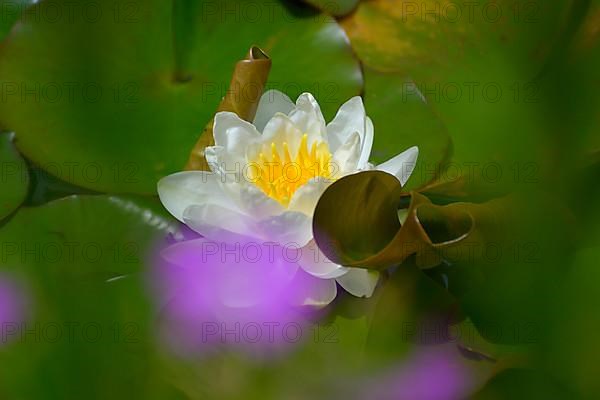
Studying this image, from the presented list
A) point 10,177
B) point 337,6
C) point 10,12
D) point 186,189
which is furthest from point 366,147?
point 10,12

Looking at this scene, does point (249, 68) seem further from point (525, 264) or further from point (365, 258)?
point (525, 264)

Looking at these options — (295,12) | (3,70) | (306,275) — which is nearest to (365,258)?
(306,275)

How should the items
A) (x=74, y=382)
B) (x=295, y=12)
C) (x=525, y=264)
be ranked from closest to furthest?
1. (x=74, y=382)
2. (x=525, y=264)
3. (x=295, y=12)

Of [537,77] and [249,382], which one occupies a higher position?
[537,77]

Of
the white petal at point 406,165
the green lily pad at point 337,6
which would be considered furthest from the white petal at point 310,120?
the green lily pad at point 337,6

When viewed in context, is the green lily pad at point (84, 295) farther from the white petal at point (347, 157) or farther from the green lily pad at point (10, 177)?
the white petal at point (347, 157)

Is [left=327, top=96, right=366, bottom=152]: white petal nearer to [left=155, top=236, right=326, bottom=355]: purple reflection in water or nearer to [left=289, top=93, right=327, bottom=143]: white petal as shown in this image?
[left=289, top=93, right=327, bottom=143]: white petal

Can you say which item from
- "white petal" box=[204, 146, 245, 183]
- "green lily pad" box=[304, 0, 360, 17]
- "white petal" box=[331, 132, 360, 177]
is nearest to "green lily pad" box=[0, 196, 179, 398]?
"white petal" box=[204, 146, 245, 183]
